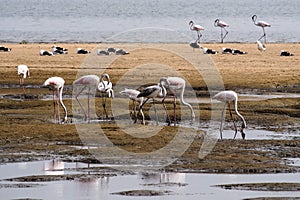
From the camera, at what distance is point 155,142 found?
59.8 feet

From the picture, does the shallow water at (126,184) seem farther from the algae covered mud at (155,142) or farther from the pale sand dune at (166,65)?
the pale sand dune at (166,65)

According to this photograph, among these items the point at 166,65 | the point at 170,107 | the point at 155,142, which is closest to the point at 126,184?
the point at 155,142

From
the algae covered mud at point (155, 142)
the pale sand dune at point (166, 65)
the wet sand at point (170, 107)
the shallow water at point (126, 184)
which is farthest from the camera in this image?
the pale sand dune at point (166, 65)

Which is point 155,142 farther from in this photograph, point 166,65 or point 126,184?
point 166,65

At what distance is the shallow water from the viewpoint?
13.9 metres

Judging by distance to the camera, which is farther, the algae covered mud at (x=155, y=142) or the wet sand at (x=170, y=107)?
the wet sand at (x=170, y=107)

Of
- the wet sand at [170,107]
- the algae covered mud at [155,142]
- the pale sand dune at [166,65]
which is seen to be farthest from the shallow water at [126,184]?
the pale sand dune at [166,65]

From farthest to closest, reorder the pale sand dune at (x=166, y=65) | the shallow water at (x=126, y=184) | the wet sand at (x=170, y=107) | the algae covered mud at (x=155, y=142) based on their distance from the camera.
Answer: the pale sand dune at (x=166, y=65)
the wet sand at (x=170, y=107)
the algae covered mud at (x=155, y=142)
the shallow water at (x=126, y=184)

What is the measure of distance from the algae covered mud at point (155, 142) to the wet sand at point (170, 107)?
0.07 ft

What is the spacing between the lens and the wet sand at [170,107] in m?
16.8

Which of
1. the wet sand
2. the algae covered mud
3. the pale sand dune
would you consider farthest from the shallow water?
the pale sand dune

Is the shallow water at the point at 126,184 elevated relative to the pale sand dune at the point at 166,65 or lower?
lower

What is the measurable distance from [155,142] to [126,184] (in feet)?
11.6

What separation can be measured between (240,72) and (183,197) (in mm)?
17911
